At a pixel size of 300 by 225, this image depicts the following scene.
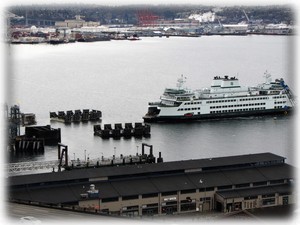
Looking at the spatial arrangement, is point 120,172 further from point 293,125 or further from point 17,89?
point 17,89

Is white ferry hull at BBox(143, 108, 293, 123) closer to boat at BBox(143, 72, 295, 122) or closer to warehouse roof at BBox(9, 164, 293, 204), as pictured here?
boat at BBox(143, 72, 295, 122)

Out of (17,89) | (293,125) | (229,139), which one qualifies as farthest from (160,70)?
(229,139)

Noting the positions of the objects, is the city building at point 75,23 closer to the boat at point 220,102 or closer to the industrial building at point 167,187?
the boat at point 220,102

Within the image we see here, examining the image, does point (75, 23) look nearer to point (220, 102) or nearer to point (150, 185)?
point (220, 102)

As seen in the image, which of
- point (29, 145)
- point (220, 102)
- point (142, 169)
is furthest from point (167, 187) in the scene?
point (220, 102)

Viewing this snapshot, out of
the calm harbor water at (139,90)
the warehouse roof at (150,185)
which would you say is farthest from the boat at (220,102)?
the warehouse roof at (150,185)

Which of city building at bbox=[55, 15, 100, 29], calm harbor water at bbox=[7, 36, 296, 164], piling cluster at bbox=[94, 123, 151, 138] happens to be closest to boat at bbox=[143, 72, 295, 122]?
calm harbor water at bbox=[7, 36, 296, 164]
